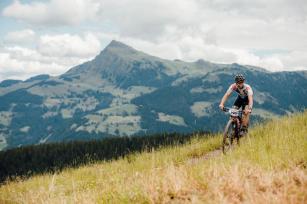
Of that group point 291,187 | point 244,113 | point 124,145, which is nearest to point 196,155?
point 244,113

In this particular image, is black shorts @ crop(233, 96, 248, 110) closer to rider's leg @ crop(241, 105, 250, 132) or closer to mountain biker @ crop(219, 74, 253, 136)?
mountain biker @ crop(219, 74, 253, 136)

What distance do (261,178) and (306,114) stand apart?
12631 millimetres

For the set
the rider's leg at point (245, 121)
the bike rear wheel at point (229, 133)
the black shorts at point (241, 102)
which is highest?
the black shorts at point (241, 102)

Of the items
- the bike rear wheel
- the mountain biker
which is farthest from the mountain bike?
the mountain biker

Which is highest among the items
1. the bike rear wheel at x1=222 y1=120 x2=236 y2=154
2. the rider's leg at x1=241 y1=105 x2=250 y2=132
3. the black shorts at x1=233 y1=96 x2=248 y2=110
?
the black shorts at x1=233 y1=96 x2=248 y2=110

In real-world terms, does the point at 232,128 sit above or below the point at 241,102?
below

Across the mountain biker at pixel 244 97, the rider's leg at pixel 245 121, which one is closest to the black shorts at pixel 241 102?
the mountain biker at pixel 244 97

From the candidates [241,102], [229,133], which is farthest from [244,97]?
[229,133]

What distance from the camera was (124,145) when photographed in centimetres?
16612

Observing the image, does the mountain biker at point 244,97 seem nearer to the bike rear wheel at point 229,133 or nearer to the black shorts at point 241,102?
the black shorts at point 241,102

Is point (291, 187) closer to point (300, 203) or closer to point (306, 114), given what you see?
point (300, 203)

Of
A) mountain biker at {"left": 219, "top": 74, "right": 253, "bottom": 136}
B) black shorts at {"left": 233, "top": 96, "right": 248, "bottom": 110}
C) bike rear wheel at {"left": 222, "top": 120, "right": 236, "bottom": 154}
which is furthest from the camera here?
→ black shorts at {"left": 233, "top": 96, "right": 248, "bottom": 110}

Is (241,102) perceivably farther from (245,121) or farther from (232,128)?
(232,128)

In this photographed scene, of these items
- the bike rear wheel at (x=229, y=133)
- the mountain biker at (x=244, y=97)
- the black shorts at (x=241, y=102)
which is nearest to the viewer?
the bike rear wheel at (x=229, y=133)
